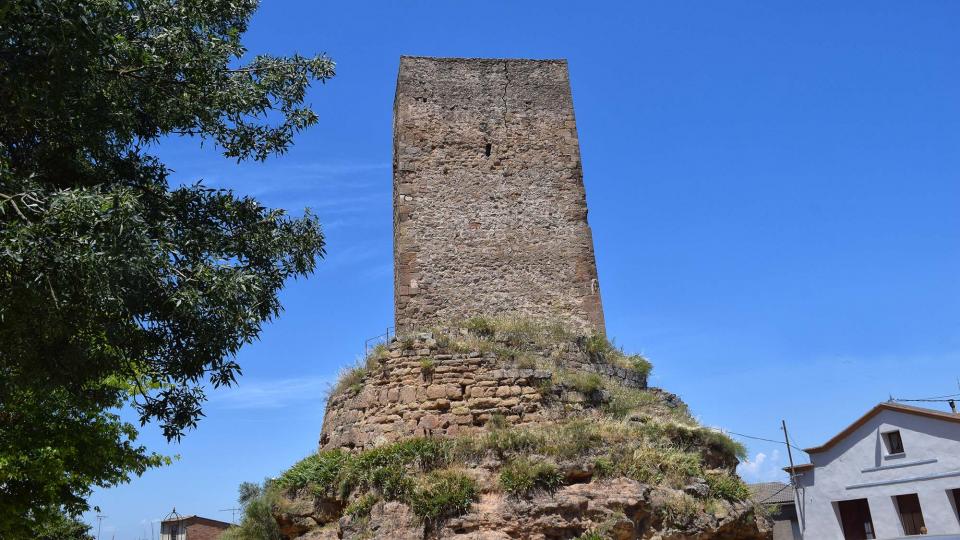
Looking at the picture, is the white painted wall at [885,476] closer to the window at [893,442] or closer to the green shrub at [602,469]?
the window at [893,442]

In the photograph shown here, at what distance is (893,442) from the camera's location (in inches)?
960

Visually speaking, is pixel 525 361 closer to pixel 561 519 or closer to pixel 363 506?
pixel 561 519

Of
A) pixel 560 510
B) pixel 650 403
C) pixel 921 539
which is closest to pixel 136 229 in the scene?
pixel 560 510

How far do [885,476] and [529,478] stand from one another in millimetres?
16704

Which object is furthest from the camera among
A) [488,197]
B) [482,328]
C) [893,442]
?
[893,442]

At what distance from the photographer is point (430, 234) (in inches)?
702

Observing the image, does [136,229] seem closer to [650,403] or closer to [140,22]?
[140,22]

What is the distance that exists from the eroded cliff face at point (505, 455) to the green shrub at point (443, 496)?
0.06 ft

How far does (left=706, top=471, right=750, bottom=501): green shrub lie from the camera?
12.6 m

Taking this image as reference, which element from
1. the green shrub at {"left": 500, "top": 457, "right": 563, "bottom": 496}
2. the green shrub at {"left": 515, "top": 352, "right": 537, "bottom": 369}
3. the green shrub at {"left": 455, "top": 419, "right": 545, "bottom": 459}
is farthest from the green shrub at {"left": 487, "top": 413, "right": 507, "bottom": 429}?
the green shrub at {"left": 500, "top": 457, "right": 563, "bottom": 496}

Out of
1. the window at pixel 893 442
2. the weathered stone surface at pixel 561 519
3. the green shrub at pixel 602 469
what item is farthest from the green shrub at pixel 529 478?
the window at pixel 893 442

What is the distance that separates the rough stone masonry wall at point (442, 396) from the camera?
1341 cm

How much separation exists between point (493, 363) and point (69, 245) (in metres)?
7.70

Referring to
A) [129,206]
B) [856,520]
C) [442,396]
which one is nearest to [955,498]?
[856,520]
